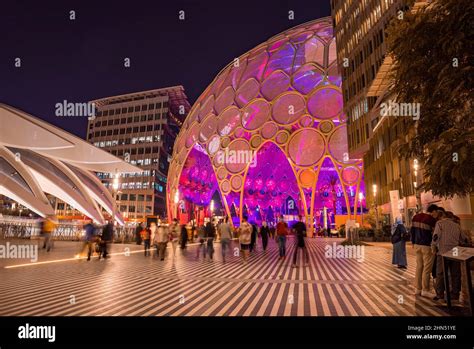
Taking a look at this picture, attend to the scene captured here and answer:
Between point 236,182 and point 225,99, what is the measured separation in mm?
12896

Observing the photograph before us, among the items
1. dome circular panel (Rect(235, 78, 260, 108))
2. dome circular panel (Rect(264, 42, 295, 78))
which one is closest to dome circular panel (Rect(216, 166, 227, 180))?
dome circular panel (Rect(235, 78, 260, 108))

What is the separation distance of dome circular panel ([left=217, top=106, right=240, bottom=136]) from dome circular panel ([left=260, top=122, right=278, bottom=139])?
4.61m

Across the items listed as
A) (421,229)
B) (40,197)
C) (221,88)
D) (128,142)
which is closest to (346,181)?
(221,88)

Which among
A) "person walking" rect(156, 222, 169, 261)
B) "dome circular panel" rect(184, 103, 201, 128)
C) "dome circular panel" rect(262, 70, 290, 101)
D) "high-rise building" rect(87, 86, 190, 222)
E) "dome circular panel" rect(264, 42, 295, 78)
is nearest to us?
"person walking" rect(156, 222, 169, 261)

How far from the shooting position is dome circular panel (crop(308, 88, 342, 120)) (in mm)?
41787

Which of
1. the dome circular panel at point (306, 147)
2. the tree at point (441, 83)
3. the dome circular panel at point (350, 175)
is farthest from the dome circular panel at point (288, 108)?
the tree at point (441, 83)

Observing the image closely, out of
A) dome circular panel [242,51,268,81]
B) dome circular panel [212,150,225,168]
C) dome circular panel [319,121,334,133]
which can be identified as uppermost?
dome circular panel [242,51,268,81]

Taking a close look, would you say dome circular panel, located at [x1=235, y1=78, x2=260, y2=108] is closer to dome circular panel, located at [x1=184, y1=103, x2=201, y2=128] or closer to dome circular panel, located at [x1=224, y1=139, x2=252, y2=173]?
dome circular panel, located at [x1=224, y1=139, x2=252, y2=173]

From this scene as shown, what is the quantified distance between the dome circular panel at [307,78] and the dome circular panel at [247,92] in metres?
5.66

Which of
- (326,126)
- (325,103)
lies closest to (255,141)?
(326,126)

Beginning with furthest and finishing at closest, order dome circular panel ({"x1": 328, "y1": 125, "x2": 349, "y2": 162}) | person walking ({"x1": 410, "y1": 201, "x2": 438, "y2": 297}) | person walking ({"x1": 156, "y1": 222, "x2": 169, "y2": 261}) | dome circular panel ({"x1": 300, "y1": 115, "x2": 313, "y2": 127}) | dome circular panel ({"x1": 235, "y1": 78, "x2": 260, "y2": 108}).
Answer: dome circular panel ({"x1": 235, "y1": 78, "x2": 260, "y2": 108})
dome circular panel ({"x1": 300, "y1": 115, "x2": 313, "y2": 127})
dome circular panel ({"x1": 328, "y1": 125, "x2": 349, "y2": 162})
person walking ({"x1": 156, "y1": 222, "x2": 169, "y2": 261})
person walking ({"x1": 410, "y1": 201, "x2": 438, "y2": 297})

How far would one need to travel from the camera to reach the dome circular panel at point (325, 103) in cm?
4179

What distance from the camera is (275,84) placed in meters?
45.4
